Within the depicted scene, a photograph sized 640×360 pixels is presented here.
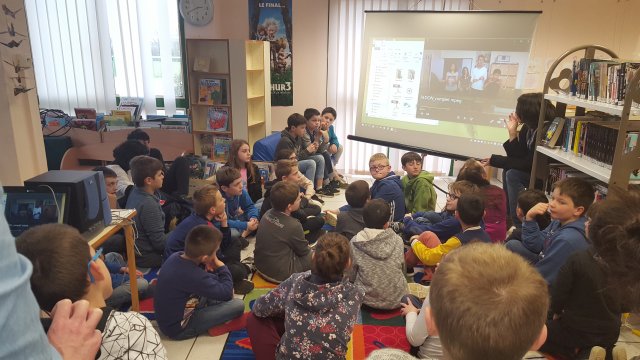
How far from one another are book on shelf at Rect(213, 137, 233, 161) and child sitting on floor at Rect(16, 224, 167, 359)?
3.93 metres

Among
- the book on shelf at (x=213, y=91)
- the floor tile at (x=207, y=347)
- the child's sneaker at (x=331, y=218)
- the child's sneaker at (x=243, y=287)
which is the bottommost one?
the floor tile at (x=207, y=347)

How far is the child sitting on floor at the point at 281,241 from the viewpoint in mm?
3000

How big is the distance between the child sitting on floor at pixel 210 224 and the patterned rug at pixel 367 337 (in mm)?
211

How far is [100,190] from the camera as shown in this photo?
7.32 feet

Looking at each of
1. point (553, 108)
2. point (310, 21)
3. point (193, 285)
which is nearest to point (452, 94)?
point (553, 108)

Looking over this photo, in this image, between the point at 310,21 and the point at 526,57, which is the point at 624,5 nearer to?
the point at 526,57

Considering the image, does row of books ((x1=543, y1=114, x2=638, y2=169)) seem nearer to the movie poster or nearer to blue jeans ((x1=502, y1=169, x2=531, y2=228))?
blue jeans ((x1=502, y1=169, x2=531, y2=228))

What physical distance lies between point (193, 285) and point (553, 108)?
3110 millimetres

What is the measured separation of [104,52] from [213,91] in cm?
190

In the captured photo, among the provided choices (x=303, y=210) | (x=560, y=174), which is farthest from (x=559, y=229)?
(x=303, y=210)

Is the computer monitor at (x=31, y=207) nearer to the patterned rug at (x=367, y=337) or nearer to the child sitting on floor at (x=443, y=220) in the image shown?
the patterned rug at (x=367, y=337)

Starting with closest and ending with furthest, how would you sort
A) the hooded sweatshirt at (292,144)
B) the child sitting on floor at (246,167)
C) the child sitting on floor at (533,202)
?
the child sitting on floor at (533,202)
the child sitting on floor at (246,167)
the hooded sweatshirt at (292,144)

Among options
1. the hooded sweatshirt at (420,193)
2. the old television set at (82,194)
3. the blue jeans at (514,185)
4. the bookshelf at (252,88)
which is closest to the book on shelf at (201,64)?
the bookshelf at (252,88)

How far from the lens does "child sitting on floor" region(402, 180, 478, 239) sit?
3195 millimetres
